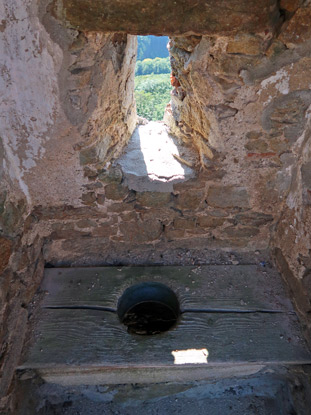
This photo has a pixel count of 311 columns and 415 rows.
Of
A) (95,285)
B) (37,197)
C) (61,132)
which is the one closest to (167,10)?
(61,132)

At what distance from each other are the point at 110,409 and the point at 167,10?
214cm

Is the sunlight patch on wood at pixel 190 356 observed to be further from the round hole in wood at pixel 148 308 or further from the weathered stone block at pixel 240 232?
the weathered stone block at pixel 240 232

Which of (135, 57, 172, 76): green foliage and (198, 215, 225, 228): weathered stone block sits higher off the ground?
(135, 57, 172, 76): green foliage

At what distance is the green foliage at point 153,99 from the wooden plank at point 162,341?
581 centimetres

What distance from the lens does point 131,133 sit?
7.63 ft

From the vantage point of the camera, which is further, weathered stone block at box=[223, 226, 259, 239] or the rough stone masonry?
weathered stone block at box=[223, 226, 259, 239]

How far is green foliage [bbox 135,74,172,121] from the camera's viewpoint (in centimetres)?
Answer: 756

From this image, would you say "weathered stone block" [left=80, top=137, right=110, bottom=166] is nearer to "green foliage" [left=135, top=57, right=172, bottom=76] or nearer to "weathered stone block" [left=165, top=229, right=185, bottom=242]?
"weathered stone block" [left=165, top=229, right=185, bottom=242]

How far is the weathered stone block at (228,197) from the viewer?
1989mm

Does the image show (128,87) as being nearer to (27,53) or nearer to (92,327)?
(27,53)

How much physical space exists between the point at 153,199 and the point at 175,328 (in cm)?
80

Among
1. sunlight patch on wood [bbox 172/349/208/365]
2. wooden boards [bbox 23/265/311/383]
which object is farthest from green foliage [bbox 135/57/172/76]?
sunlight patch on wood [bbox 172/349/208/365]

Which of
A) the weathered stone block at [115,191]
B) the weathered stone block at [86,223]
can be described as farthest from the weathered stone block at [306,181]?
the weathered stone block at [86,223]

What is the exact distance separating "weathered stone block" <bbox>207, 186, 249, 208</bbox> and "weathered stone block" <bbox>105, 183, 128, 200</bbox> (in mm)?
552
